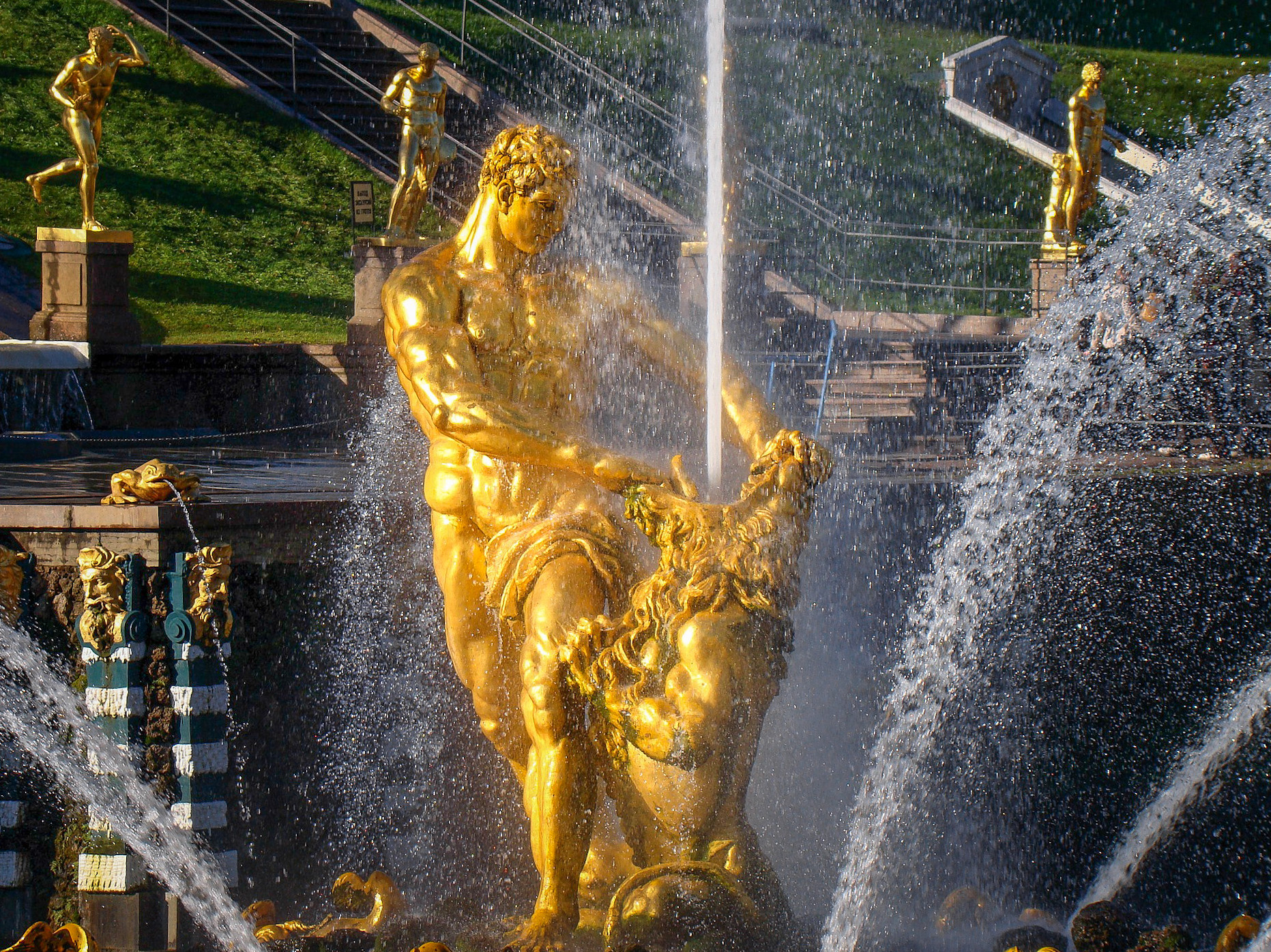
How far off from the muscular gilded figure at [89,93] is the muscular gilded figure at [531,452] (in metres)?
9.13

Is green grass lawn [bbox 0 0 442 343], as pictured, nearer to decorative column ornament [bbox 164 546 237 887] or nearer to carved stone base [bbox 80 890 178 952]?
decorative column ornament [bbox 164 546 237 887]

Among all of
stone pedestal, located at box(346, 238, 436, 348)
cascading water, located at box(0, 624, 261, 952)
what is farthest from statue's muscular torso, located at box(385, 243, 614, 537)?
stone pedestal, located at box(346, 238, 436, 348)

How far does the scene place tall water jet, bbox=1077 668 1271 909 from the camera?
241 inches

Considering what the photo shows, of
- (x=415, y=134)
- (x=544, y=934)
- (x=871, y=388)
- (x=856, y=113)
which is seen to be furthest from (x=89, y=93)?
(x=856, y=113)

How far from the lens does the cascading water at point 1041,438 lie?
552 cm

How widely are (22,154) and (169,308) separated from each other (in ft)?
11.8

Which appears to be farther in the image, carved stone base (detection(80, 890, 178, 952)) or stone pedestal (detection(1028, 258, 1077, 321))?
stone pedestal (detection(1028, 258, 1077, 321))

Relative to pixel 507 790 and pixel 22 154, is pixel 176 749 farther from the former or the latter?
pixel 22 154

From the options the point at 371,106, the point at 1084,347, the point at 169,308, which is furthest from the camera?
the point at 371,106

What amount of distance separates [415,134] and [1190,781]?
1003 centimetres

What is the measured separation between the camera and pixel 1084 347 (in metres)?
9.33

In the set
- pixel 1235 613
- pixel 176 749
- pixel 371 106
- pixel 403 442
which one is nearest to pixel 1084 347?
pixel 1235 613

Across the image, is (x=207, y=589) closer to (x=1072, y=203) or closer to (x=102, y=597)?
(x=102, y=597)

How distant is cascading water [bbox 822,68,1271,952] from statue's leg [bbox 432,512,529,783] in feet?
3.70
